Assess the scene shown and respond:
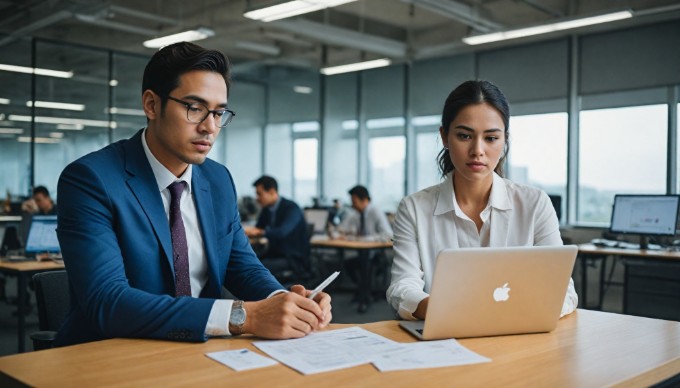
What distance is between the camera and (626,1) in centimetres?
767

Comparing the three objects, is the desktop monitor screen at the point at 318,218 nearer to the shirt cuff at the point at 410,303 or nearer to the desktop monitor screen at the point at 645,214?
the desktop monitor screen at the point at 645,214

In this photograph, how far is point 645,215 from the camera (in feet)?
18.8

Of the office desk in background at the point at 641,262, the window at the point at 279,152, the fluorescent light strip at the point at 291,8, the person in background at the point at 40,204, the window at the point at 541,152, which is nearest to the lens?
the office desk in background at the point at 641,262

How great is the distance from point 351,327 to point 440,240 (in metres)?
0.65

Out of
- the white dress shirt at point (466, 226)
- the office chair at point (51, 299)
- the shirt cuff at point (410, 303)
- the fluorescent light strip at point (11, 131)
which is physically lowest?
the office chair at point (51, 299)

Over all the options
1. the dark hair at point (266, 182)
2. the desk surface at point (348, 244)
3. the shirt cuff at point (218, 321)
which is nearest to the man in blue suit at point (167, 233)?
the shirt cuff at point (218, 321)

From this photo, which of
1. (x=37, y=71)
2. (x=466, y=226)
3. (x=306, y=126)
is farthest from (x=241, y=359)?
(x=306, y=126)

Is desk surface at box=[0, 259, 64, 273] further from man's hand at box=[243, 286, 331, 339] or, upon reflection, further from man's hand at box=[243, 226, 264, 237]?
man's hand at box=[243, 286, 331, 339]

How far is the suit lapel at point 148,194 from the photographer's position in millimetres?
1629

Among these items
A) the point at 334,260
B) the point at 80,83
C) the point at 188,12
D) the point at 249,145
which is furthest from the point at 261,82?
the point at 334,260

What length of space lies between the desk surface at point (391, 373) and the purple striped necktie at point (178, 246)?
0.92ft

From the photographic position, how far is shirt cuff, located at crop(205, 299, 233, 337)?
1.45 metres

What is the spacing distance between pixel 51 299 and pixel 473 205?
63.5 inches

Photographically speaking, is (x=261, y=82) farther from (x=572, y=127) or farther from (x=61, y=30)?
(x=572, y=127)
